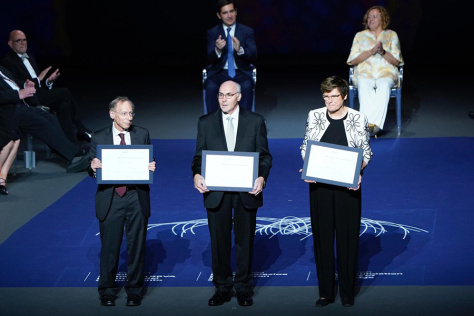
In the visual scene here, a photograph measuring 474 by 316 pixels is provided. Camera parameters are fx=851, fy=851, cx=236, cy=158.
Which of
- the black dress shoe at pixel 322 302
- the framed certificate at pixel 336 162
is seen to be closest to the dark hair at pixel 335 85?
the framed certificate at pixel 336 162

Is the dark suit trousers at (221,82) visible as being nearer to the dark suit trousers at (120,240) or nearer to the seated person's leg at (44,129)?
the seated person's leg at (44,129)

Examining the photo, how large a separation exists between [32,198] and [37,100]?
203 centimetres

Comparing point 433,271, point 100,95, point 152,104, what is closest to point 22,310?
point 433,271

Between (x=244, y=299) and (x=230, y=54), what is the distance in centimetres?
591

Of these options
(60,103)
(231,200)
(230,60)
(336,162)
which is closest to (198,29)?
(230,60)

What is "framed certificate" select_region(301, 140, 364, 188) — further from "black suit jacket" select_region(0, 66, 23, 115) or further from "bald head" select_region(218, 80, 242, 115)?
"black suit jacket" select_region(0, 66, 23, 115)

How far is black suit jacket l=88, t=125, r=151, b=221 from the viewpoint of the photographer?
541 centimetres

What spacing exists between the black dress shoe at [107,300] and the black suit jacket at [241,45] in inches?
225

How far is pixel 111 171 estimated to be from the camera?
5.34 meters

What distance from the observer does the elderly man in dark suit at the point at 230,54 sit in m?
10.7

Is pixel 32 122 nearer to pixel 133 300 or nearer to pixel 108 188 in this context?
pixel 108 188

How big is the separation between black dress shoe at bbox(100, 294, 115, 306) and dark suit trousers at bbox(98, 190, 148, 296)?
0.03 m

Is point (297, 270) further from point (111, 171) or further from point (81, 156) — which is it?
point (81, 156)

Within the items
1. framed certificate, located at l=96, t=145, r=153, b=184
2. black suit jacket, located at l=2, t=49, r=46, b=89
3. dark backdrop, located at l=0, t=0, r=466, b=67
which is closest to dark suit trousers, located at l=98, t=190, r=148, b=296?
framed certificate, located at l=96, t=145, r=153, b=184
